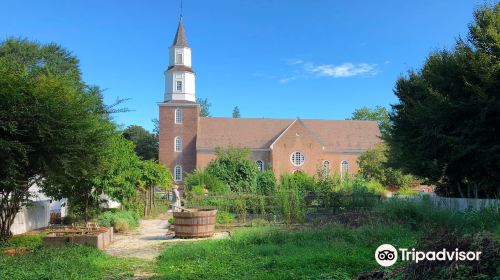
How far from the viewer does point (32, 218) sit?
59.7ft

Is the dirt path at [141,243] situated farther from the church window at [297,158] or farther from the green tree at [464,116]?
the church window at [297,158]

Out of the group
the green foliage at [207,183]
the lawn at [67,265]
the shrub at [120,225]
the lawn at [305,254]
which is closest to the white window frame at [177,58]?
the green foliage at [207,183]

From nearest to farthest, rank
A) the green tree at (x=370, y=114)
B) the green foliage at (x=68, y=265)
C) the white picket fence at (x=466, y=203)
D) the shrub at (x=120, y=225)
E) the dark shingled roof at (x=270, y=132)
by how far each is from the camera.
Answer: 1. the green foliage at (x=68, y=265)
2. the white picket fence at (x=466, y=203)
3. the shrub at (x=120, y=225)
4. the dark shingled roof at (x=270, y=132)
5. the green tree at (x=370, y=114)

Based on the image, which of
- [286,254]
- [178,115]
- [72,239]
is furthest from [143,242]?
[178,115]

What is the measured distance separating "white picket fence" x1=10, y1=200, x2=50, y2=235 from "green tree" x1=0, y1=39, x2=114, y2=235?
3445 millimetres

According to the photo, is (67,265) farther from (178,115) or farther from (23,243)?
(178,115)

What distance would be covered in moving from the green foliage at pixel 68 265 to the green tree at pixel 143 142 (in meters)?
65.7

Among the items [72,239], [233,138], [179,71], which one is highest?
[179,71]

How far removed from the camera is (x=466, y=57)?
16219 millimetres

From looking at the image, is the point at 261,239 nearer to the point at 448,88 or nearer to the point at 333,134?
the point at 448,88

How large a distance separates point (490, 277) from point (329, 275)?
280 centimetres

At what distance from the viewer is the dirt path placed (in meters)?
12.0

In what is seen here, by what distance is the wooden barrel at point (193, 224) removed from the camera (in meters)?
14.9

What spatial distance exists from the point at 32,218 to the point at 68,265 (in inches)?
405
